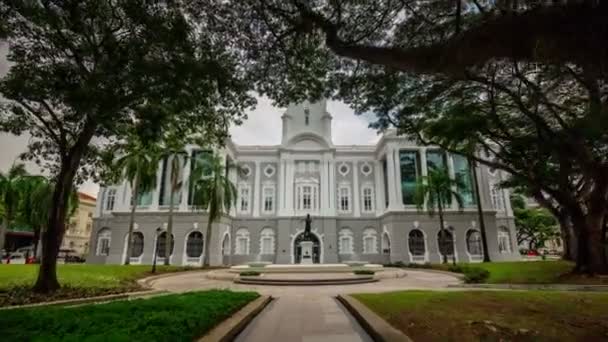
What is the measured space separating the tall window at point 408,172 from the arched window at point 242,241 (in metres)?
16.9

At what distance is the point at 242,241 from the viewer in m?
34.7

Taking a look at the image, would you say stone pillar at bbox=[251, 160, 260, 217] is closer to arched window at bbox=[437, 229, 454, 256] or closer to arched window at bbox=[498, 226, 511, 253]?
arched window at bbox=[437, 229, 454, 256]

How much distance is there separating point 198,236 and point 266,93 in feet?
84.3

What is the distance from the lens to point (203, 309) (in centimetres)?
567

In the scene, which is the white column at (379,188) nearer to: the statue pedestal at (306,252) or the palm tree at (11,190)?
the statue pedestal at (306,252)

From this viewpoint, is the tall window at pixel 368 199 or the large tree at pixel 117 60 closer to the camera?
the large tree at pixel 117 60

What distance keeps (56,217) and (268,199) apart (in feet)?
83.3

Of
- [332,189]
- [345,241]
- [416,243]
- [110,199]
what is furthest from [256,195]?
[416,243]

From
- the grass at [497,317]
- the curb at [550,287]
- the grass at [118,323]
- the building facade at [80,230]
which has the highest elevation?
the building facade at [80,230]

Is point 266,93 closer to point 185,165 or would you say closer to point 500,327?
point 500,327

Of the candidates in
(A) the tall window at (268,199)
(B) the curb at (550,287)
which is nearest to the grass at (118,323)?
(B) the curb at (550,287)

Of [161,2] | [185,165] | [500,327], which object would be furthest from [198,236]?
[500,327]

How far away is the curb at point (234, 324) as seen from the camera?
4721 mm

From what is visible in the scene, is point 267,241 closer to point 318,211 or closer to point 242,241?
point 242,241
